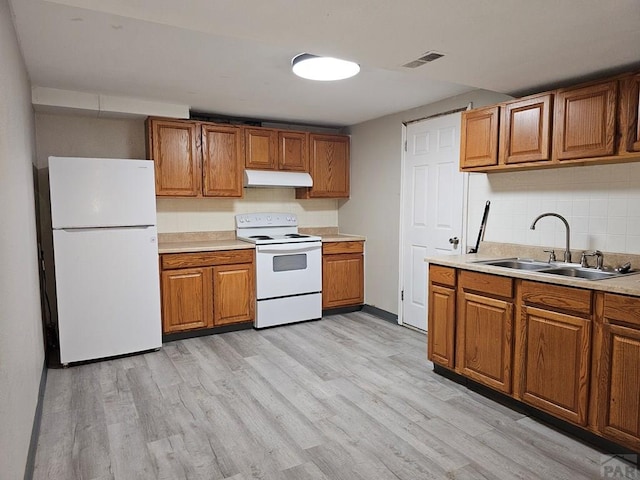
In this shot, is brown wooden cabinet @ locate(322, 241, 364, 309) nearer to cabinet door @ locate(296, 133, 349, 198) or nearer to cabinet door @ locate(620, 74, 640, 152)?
cabinet door @ locate(296, 133, 349, 198)

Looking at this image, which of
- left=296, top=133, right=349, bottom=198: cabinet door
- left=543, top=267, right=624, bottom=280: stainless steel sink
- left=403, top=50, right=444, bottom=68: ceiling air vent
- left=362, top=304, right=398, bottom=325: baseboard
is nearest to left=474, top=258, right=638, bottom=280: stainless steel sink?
left=543, top=267, right=624, bottom=280: stainless steel sink

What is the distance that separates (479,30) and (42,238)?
13.0ft

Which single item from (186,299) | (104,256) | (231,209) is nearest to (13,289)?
(104,256)

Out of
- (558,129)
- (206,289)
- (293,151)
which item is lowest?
(206,289)

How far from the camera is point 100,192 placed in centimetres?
337

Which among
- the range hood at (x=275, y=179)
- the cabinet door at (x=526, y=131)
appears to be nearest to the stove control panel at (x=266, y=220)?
the range hood at (x=275, y=179)

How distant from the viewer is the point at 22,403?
187cm

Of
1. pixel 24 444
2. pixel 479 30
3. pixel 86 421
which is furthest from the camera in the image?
pixel 86 421

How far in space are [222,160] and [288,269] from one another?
4.39 feet

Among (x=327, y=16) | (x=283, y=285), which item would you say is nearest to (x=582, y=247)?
(x=327, y=16)

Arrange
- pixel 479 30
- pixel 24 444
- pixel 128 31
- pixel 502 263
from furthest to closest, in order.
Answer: pixel 502 263, pixel 128 31, pixel 479 30, pixel 24 444

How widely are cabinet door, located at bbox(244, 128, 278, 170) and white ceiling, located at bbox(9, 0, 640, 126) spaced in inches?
38.7

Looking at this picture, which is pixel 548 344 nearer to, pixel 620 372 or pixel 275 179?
pixel 620 372

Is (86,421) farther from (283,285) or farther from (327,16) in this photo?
(327,16)
